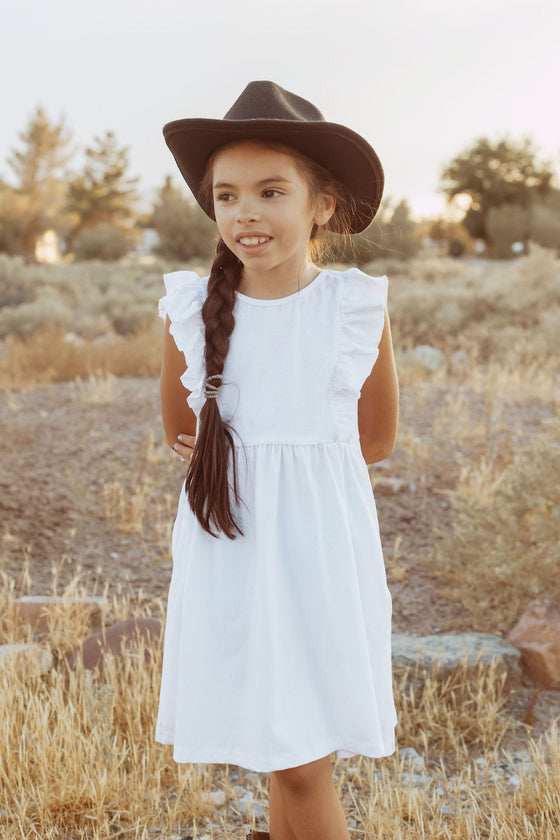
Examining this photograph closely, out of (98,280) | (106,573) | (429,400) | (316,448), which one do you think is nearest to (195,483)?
(316,448)

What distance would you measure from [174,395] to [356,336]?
0.52 meters

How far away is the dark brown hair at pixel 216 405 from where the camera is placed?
1781 millimetres

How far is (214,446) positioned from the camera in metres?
1.79

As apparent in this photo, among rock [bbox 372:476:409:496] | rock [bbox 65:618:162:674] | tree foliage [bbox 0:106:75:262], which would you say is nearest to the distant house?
tree foliage [bbox 0:106:75:262]

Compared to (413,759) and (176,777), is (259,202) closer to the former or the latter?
(176,777)

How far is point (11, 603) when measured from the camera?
3.36m

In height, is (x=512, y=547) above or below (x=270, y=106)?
below

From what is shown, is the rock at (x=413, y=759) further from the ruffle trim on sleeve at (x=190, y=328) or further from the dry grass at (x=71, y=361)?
the dry grass at (x=71, y=361)

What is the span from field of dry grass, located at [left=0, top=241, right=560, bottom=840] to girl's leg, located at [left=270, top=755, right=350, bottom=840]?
0.56 m

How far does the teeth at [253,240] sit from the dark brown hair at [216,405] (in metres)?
0.15

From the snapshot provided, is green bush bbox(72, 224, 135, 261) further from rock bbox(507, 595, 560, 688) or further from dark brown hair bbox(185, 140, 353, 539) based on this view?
dark brown hair bbox(185, 140, 353, 539)

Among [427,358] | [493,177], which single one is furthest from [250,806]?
[493,177]

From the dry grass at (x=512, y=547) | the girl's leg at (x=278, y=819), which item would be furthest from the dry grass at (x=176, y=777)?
the dry grass at (x=512, y=547)

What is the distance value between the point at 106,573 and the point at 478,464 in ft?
8.24
